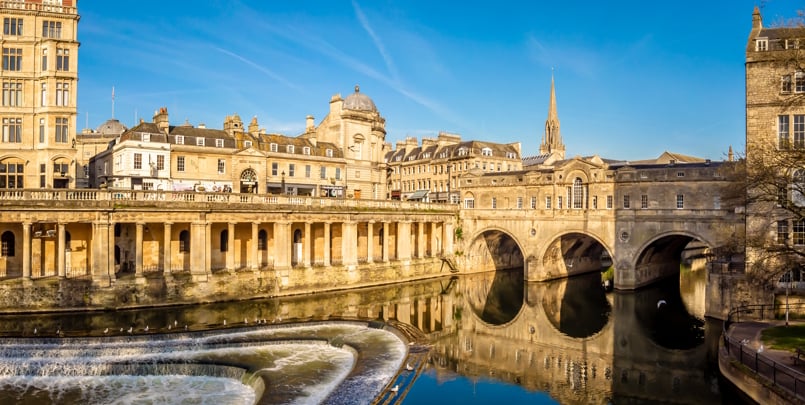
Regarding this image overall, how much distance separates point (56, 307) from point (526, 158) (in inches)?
3168

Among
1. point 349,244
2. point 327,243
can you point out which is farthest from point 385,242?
point 327,243

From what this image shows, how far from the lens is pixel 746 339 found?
25406mm

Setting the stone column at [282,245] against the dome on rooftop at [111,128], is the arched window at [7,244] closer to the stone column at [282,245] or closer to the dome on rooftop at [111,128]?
the stone column at [282,245]

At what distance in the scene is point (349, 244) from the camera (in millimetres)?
47719

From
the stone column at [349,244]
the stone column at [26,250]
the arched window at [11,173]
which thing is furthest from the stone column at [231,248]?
the arched window at [11,173]

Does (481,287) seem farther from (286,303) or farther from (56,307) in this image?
(56,307)

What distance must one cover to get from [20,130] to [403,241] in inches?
1281

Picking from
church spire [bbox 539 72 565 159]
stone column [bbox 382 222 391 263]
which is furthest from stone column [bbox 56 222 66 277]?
church spire [bbox 539 72 565 159]

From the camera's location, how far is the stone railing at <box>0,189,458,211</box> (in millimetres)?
34688

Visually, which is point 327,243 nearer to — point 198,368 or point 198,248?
point 198,248

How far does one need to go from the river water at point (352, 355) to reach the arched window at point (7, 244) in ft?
21.5

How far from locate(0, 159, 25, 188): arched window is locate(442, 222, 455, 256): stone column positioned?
37.3 meters

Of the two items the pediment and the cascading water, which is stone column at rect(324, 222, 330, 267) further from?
the cascading water

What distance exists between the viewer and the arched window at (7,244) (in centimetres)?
3747
